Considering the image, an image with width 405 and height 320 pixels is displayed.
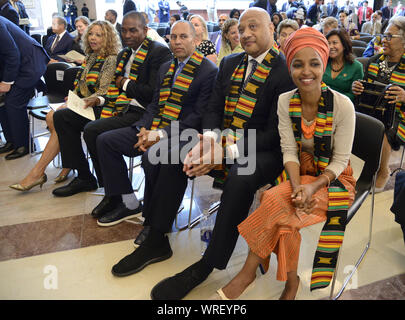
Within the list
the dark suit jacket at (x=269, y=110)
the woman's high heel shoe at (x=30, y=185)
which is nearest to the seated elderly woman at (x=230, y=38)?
the dark suit jacket at (x=269, y=110)

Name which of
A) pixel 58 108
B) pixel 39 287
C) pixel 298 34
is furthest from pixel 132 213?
pixel 298 34

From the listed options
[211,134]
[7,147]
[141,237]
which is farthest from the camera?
[7,147]

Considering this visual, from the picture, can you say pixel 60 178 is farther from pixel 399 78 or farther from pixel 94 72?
pixel 399 78

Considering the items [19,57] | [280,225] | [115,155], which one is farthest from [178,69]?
[19,57]

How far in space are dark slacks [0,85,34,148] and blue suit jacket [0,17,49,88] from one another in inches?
3.9

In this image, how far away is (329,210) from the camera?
1.72m

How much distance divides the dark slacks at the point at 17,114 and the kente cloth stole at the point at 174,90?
6.59 feet

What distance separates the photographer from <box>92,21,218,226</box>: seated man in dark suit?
2.46 meters

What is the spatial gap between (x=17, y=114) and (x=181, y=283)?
2.87 m

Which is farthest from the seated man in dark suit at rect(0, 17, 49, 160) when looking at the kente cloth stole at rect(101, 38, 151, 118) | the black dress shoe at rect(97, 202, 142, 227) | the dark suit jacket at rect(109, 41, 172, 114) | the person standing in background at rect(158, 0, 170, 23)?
the person standing in background at rect(158, 0, 170, 23)

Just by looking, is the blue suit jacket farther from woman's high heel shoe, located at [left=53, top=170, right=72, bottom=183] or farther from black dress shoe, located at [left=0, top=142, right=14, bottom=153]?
woman's high heel shoe, located at [left=53, top=170, right=72, bottom=183]

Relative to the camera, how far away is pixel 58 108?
310cm

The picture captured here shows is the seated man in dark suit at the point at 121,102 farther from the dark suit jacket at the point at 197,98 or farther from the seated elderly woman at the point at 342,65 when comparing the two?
the seated elderly woman at the point at 342,65

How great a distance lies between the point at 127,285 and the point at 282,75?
4.80 feet
